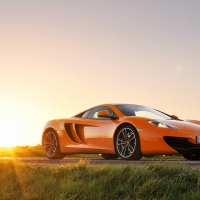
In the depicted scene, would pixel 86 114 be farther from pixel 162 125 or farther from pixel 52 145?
pixel 162 125

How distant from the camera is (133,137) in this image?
9867 mm

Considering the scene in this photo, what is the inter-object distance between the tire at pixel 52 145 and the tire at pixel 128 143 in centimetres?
257

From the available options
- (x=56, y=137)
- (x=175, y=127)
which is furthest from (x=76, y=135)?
(x=175, y=127)

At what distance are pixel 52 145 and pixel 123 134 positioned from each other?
3.06 m

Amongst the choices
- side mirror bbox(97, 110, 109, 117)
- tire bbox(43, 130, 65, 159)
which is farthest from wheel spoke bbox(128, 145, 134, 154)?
tire bbox(43, 130, 65, 159)

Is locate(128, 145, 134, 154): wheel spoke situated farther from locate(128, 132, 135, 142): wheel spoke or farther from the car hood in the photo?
the car hood

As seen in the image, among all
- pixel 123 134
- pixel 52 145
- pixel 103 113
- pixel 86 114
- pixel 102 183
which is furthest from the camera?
pixel 52 145

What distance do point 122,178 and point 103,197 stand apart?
60 centimetres

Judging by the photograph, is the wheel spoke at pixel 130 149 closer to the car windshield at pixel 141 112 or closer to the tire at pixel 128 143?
the tire at pixel 128 143

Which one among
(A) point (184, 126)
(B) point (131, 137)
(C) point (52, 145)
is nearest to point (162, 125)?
(A) point (184, 126)

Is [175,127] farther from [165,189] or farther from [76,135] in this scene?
[165,189]

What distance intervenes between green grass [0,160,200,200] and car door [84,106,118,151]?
12.0 feet

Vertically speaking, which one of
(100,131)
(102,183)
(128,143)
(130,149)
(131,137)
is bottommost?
(102,183)

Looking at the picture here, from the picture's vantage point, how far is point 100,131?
1073cm
